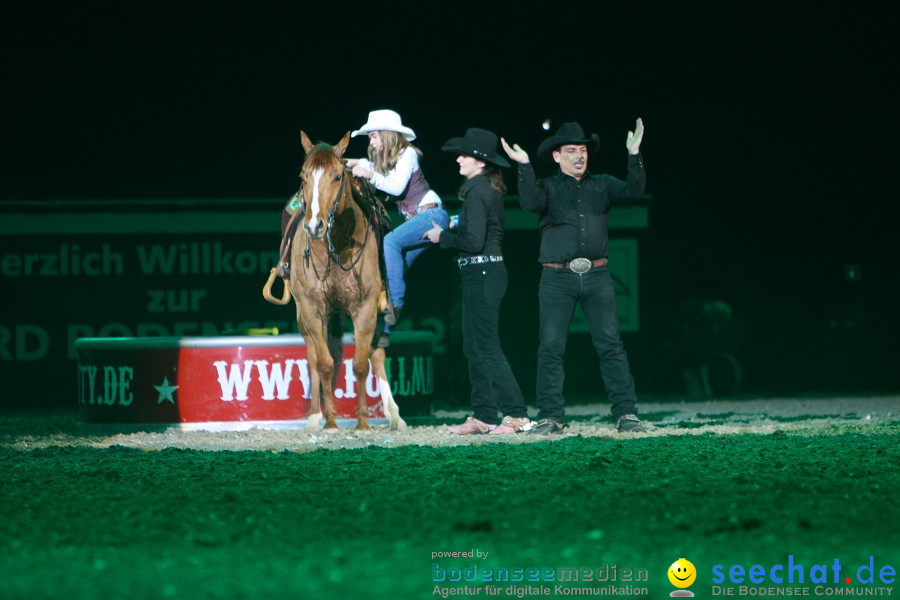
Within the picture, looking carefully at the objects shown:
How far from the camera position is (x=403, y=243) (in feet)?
31.0

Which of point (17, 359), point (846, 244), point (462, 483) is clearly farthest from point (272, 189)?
point (462, 483)

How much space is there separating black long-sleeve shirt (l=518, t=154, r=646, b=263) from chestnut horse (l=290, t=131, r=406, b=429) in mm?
1388

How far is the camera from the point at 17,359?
1495 cm

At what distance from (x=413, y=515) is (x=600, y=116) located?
435 inches

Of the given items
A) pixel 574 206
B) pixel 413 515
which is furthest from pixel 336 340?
pixel 413 515

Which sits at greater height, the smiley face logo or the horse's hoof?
the horse's hoof

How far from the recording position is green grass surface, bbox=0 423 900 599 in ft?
14.5

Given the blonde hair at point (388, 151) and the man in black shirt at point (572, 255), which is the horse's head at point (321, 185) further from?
the man in black shirt at point (572, 255)

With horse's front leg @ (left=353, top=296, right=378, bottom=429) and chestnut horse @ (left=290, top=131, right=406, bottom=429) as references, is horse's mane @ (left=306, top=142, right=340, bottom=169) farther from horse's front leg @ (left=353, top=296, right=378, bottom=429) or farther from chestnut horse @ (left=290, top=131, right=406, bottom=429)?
horse's front leg @ (left=353, top=296, right=378, bottom=429)

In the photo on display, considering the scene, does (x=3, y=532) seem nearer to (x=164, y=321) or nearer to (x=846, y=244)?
(x=164, y=321)

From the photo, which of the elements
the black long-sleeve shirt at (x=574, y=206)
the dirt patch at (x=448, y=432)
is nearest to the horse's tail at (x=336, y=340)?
the dirt patch at (x=448, y=432)

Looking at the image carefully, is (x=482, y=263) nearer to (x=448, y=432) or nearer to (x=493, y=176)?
(x=493, y=176)

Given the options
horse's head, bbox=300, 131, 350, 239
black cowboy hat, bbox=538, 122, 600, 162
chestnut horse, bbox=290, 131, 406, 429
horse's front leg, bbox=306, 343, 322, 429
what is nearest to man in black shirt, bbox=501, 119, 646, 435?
black cowboy hat, bbox=538, 122, 600, 162

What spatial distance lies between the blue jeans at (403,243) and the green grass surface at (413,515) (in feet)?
6.44
